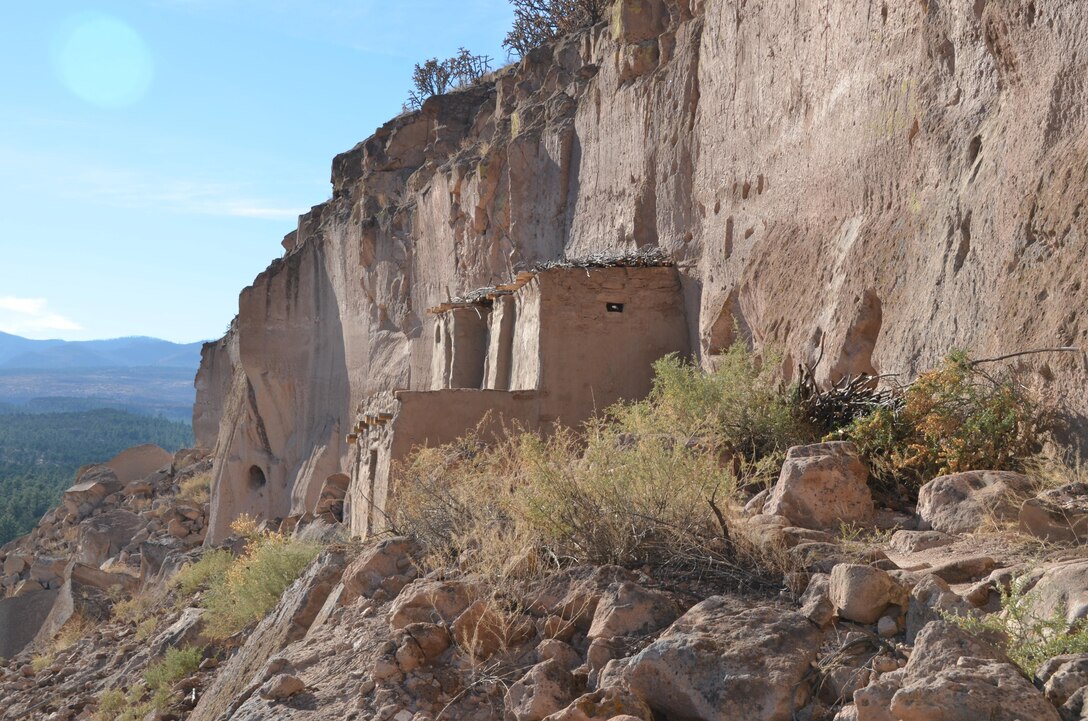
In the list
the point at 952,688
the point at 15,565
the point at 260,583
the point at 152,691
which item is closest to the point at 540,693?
the point at 952,688

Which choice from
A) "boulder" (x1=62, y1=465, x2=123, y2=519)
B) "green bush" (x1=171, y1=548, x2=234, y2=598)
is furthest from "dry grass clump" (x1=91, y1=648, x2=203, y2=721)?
"boulder" (x1=62, y1=465, x2=123, y2=519)

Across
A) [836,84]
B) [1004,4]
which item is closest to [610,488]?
[1004,4]

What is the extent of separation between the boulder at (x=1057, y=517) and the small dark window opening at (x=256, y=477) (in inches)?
780

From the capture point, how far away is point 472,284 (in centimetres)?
1781

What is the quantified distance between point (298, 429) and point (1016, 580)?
66.3 ft

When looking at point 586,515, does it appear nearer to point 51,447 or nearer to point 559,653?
point 559,653

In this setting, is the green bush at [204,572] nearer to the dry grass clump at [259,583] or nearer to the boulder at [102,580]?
the dry grass clump at [259,583]

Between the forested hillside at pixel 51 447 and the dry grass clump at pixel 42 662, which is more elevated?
the dry grass clump at pixel 42 662

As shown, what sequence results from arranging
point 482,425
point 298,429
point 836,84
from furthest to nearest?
1. point 298,429
2. point 482,425
3. point 836,84

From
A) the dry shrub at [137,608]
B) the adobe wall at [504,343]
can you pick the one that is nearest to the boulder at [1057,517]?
the adobe wall at [504,343]

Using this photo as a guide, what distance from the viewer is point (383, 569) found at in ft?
20.0

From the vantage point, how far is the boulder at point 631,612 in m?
4.55

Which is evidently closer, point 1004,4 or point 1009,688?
point 1009,688

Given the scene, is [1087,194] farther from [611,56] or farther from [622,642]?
[611,56]
